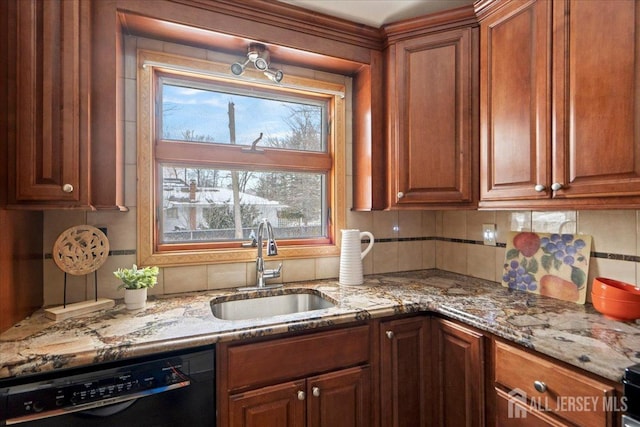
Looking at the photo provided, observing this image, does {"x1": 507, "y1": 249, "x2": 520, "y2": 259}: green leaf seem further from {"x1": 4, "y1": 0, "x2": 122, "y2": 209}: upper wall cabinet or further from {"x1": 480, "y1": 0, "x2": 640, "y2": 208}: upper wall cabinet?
{"x1": 4, "y1": 0, "x2": 122, "y2": 209}: upper wall cabinet

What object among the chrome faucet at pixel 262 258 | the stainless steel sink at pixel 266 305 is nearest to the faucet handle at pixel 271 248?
the chrome faucet at pixel 262 258

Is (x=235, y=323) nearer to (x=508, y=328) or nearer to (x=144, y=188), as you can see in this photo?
(x=144, y=188)

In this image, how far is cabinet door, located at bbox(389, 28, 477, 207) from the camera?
170 centimetres

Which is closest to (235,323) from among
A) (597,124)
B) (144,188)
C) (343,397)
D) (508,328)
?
(343,397)

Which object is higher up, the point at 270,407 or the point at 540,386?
the point at 540,386

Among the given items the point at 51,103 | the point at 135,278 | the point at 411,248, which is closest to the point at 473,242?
the point at 411,248

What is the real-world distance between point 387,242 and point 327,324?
40.0 inches

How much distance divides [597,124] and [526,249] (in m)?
0.77

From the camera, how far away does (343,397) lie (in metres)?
1.38

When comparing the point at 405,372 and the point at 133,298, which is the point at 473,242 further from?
the point at 133,298

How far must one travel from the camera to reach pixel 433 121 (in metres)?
1.76

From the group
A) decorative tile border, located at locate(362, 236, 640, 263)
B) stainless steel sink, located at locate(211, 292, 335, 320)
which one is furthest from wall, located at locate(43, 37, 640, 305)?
stainless steel sink, located at locate(211, 292, 335, 320)

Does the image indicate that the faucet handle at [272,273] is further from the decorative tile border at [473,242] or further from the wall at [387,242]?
the decorative tile border at [473,242]

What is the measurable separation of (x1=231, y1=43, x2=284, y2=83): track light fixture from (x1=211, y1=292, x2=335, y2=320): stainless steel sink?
115 centimetres
